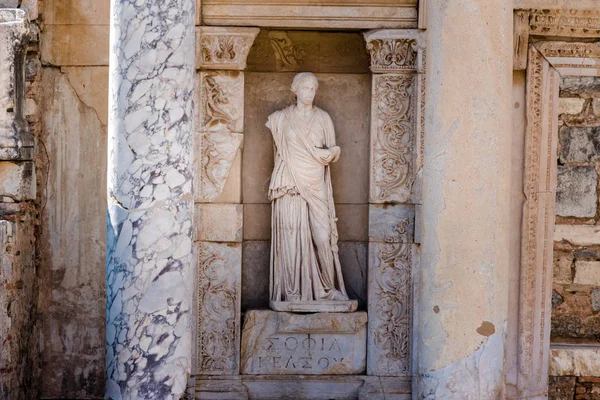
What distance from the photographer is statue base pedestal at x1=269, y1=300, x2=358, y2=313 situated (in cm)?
862

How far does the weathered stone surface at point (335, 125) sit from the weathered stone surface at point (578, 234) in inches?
64.3

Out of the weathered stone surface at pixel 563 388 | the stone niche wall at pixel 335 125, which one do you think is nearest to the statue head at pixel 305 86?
the stone niche wall at pixel 335 125

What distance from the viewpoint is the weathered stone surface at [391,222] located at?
28.5ft

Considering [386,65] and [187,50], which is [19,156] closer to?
[187,50]

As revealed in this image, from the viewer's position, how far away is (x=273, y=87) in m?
9.08

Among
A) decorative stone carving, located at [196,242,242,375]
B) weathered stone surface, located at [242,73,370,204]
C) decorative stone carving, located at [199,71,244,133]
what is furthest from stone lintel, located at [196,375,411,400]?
decorative stone carving, located at [199,71,244,133]

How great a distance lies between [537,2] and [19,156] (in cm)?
428

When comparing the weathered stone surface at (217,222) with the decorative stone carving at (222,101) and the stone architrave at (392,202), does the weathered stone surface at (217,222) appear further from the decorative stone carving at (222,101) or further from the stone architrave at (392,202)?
the stone architrave at (392,202)

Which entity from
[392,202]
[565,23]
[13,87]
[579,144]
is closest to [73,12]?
[13,87]

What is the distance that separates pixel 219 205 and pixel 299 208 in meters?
0.64

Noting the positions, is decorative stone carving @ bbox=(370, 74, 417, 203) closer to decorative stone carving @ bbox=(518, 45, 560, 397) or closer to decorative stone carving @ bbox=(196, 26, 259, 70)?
decorative stone carving @ bbox=(518, 45, 560, 397)

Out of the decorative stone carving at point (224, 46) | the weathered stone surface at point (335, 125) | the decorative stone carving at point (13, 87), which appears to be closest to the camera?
the decorative stone carving at point (13, 87)

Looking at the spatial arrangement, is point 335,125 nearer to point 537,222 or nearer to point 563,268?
point 537,222

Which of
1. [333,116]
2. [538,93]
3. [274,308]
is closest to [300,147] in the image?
[333,116]
